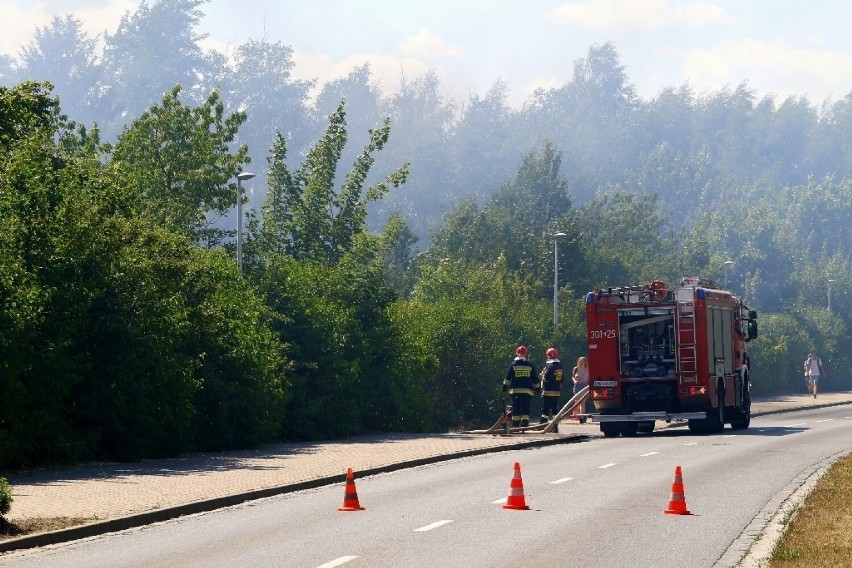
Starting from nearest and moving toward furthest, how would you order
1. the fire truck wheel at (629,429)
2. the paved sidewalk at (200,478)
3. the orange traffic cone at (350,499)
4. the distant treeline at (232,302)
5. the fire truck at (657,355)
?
the paved sidewalk at (200,478)
the orange traffic cone at (350,499)
the distant treeline at (232,302)
the fire truck at (657,355)
the fire truck wheel at (629,429)

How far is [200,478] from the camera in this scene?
2061 cm

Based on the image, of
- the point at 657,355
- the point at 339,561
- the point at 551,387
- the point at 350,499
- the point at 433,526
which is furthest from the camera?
the point at 551,387

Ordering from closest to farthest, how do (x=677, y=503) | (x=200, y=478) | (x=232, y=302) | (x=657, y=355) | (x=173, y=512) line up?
(x=677, y=503), (x=173, y=512), (x=200, y=478), (x=232, y=302), (x=657, y=355)

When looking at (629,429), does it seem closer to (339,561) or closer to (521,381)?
(521,381)

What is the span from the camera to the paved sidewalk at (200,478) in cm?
1605

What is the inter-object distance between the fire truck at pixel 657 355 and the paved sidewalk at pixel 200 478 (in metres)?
2.68

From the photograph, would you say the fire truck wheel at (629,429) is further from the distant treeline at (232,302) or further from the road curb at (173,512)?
the road curb at (173,512)

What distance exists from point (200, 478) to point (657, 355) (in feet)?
47.8

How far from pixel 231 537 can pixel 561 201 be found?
93113 mm

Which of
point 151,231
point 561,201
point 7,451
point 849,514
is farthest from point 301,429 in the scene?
point 561,201

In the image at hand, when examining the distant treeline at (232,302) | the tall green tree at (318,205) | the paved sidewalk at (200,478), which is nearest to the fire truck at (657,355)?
the paved sidewalk at (200,478)

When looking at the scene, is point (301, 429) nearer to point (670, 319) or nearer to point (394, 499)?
point (670, 319)

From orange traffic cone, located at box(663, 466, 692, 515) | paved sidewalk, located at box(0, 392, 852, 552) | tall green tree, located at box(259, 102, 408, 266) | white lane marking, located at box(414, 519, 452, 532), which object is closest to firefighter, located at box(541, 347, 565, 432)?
paved sidewalk, located at box(0, 392, 852, 552)

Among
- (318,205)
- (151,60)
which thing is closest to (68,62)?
(151,60)
